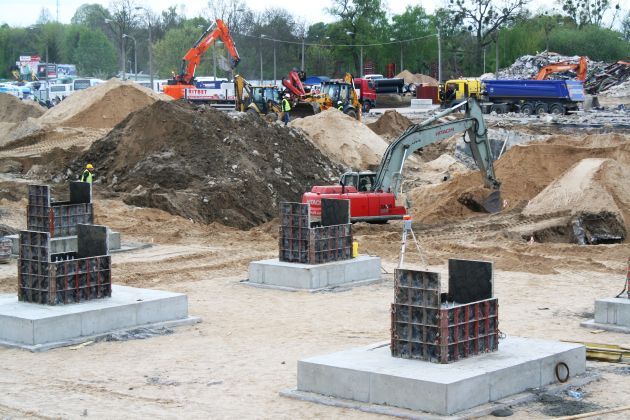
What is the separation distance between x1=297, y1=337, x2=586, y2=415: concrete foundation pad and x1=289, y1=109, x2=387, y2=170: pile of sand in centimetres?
2656

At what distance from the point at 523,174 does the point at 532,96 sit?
27030 mm

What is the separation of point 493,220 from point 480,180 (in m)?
4.33

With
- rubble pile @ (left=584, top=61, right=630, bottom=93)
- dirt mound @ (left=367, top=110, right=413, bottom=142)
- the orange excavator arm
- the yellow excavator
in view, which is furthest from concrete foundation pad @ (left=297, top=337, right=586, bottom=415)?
rubble pile @ (left=584, top=61, right=630, bottom=93)

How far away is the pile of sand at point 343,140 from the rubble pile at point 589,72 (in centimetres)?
3301

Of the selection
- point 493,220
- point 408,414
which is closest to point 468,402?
point 408,414

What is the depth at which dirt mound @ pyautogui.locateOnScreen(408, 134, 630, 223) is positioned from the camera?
33188mm

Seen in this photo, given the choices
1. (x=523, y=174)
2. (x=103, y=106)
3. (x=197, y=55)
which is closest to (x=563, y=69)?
(x=197, y=55)

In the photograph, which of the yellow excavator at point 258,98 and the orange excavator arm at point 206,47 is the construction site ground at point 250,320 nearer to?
the yellow excavator at point 258,98

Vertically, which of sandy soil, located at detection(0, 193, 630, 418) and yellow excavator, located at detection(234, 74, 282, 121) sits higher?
yellow excavator, located at detection(234, 74, 282, 121)

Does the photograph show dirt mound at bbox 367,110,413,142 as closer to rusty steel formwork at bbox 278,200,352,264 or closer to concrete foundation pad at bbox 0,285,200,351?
rusty steel formwork at bbox 278,200,352,264

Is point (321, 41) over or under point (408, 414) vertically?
over

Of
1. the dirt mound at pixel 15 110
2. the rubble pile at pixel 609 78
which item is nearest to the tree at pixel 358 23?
the rubble pile at pixel 609 78

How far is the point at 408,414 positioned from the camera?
11.9m

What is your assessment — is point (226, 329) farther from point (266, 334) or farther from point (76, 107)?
point (76, 107)
